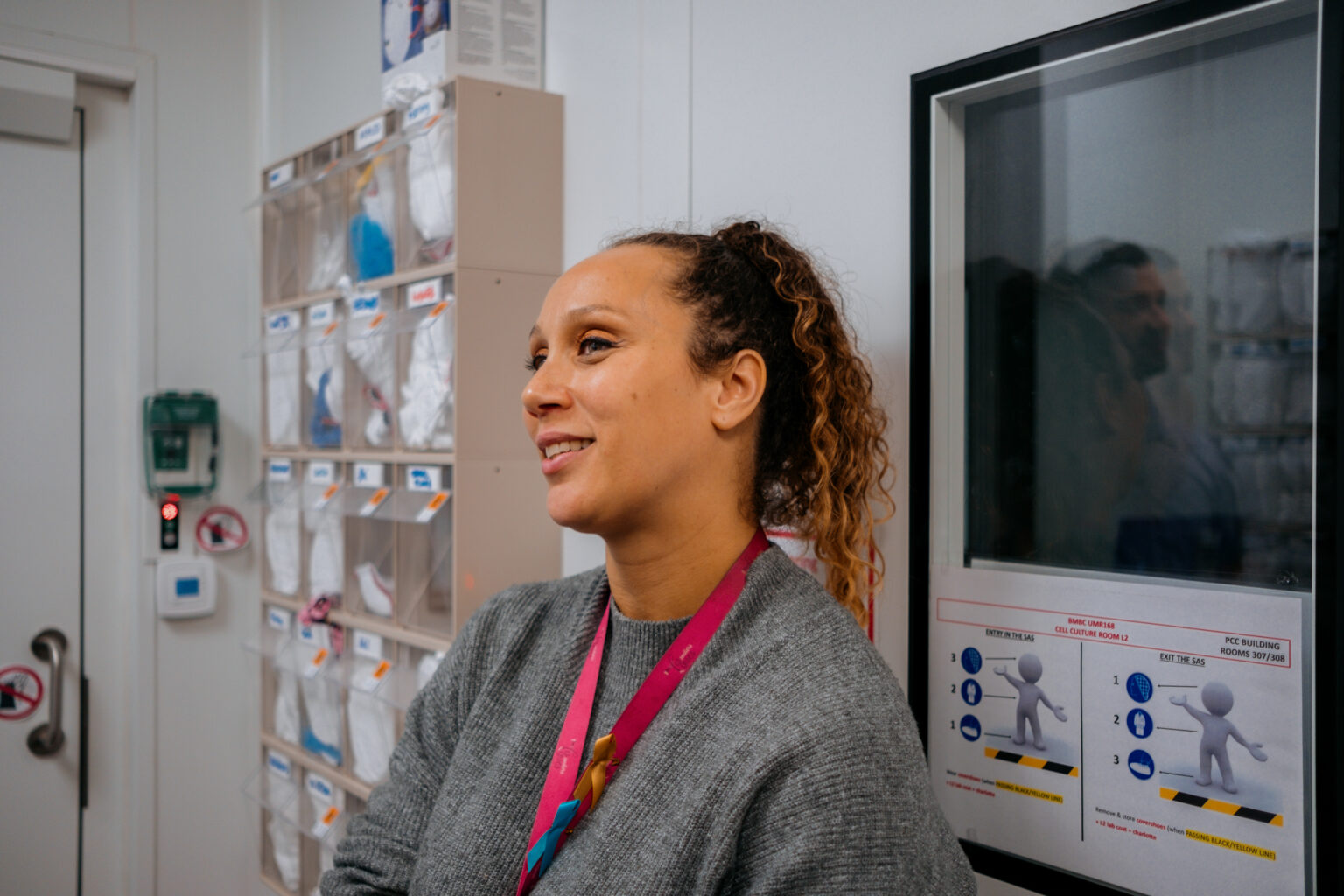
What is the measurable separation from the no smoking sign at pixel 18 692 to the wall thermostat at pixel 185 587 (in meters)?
0.34

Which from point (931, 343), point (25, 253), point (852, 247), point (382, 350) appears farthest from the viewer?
point (25, 253)

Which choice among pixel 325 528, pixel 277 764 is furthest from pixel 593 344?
pixel 277 764

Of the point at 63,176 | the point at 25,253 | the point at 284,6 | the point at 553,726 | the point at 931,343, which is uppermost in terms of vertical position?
the point at 284,6

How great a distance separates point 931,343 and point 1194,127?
0.37 metres

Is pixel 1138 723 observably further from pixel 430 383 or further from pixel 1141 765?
pixel 430 383

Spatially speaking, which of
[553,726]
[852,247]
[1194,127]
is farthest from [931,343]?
[553,726]

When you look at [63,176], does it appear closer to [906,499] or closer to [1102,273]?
[906,499]

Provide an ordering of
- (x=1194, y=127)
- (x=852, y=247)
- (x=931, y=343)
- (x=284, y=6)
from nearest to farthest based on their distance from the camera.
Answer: (x=1194, y=127)
(x=931, y=343)
(x=852, y=247)
(x=284, y=6)

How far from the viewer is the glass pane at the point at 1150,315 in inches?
36.8

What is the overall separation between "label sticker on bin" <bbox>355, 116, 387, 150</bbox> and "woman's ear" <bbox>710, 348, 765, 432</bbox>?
1.20 m

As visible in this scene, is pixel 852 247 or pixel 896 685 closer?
pixel 896 685

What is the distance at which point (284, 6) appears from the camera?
265 centimetres

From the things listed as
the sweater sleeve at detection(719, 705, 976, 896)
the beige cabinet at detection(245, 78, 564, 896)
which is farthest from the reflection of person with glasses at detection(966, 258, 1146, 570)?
the beige cabinet at detection(245, 78, 564, 896)

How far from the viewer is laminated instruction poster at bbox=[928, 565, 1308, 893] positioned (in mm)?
948
